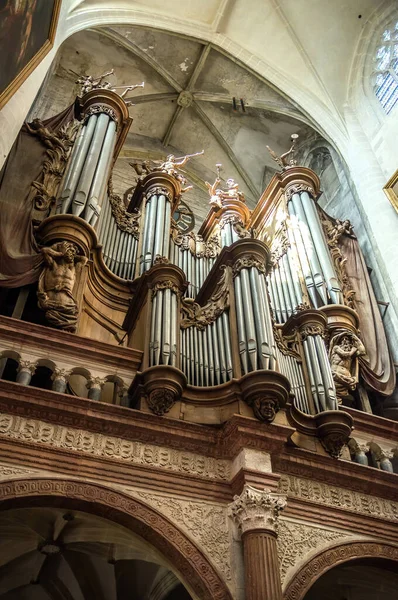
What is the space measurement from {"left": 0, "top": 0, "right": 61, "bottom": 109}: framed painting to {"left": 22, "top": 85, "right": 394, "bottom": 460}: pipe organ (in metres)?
1.87

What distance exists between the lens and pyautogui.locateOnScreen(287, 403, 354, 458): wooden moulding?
7.30 metres

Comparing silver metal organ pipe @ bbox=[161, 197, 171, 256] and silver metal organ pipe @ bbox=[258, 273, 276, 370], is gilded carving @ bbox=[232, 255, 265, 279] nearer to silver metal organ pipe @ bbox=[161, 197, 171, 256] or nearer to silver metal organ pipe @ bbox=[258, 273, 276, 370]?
silver metal organ pipe @ bbox=[258, 273, 276, 370]

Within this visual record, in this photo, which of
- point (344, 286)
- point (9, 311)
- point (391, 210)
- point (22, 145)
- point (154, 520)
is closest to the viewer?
point (154, 520)

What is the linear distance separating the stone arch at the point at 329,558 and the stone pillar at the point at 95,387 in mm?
2604

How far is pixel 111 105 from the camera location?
40.2 ft

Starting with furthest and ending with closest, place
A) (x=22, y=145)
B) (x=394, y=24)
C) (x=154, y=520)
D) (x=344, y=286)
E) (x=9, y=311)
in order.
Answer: (x=394, y=24) → (x=344, y=286) → (x=22, y=145) → (x=9, y=311) → (x=154, y=520)

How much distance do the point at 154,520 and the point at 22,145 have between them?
6.53 m

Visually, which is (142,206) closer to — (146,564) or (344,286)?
(344,286)

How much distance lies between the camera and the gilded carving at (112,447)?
5.95m

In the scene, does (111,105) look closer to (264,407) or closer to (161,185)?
(161,185)

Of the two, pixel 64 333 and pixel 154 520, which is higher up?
pixel 64 333

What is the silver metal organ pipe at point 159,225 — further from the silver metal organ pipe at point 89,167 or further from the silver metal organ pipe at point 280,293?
the silver metal organ pipe at point 280,293

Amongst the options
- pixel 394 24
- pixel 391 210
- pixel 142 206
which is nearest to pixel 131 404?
pixel 142 206

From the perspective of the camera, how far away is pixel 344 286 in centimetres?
1117
